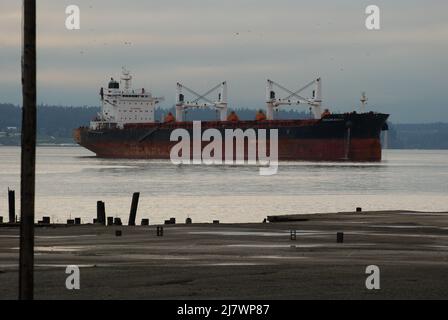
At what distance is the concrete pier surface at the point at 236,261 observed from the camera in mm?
17188

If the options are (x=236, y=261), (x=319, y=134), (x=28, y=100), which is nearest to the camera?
(x=28, y=100)

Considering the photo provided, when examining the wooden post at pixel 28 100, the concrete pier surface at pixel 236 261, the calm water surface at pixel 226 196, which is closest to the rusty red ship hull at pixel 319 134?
the calm water surface at pixel 226 196

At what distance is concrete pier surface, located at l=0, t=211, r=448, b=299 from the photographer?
17188mm

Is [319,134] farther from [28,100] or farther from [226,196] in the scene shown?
[28,100]

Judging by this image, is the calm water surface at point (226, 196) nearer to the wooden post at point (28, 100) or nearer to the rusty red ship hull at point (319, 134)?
the rusty red ship hull at point (319, 134)

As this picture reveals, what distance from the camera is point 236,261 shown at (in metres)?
22.5

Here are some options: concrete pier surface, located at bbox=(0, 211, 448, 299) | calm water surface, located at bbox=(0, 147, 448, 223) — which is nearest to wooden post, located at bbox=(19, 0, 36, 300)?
concrete pier surface, located at bbox=(0, 211, 448, 299)

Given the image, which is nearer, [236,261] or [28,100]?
[28,100]

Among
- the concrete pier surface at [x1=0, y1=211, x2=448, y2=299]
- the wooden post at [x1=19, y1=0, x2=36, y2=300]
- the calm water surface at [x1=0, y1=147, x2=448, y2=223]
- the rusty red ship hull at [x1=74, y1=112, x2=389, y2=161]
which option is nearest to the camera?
the wooden post at [x1=19, y1=0, x2=36, y2=300]

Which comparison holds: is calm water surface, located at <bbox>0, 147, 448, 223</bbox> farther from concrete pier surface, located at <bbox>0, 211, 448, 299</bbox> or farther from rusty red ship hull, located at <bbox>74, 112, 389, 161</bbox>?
rusty red ship hull, located at <bbox>74, 112, 389, 161</bbox>

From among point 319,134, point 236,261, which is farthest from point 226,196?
point 319,134

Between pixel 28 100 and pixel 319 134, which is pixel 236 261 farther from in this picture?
pixel 319 134

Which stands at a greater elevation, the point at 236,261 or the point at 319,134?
the point at 319,134

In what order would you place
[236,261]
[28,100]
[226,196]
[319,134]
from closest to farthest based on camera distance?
[28,100]
[236,261]
[226,196]
[319,134]
